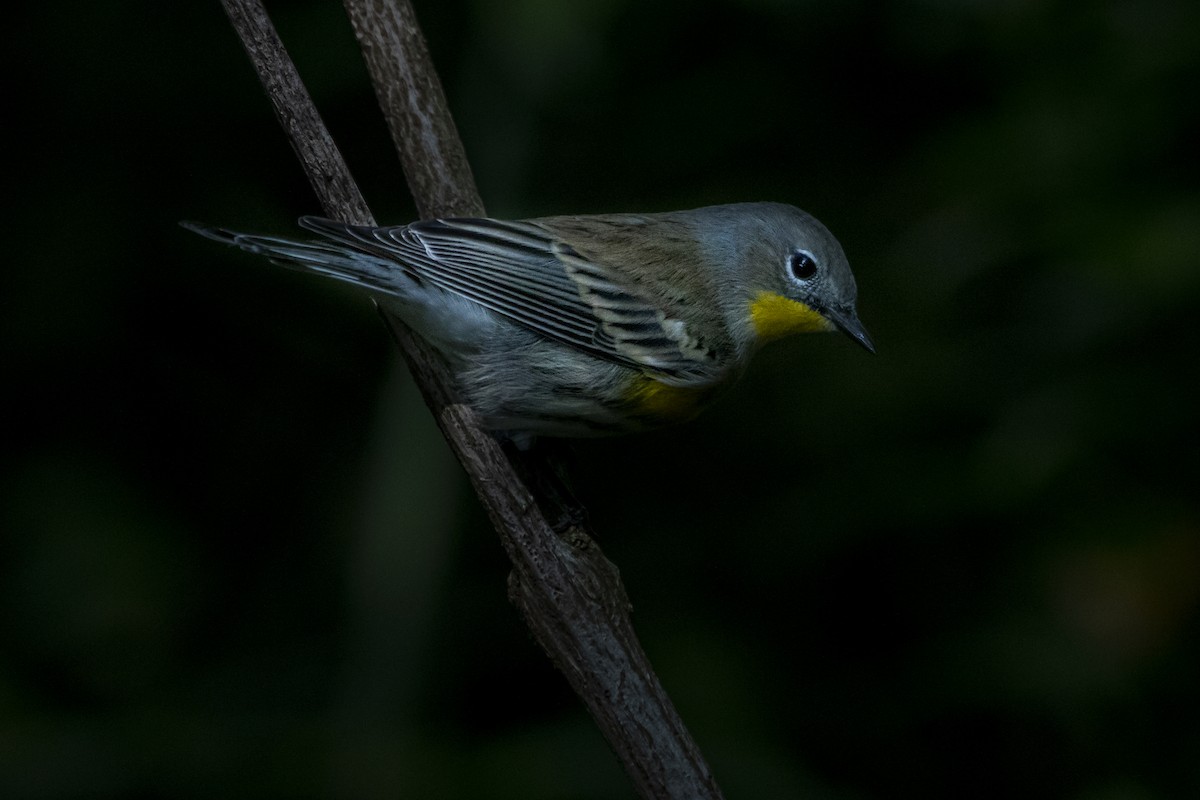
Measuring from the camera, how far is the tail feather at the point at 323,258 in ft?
8.37

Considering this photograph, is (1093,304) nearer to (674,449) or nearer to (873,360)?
(873,360)

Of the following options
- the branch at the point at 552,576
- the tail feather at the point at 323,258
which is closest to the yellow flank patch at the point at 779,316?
the branch at the point at 552,576

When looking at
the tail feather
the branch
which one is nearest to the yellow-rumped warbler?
the tail feather

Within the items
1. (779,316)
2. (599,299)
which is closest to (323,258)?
(599,299)

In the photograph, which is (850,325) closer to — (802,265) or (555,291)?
(802,265)

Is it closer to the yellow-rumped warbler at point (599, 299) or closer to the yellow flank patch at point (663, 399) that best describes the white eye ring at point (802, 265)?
the yellow-rumped warbler at point (599, 299)

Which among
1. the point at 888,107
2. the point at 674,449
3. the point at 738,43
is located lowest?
the point at 674,449

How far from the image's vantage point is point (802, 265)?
11.3ft

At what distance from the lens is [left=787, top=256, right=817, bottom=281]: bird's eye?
343 centimetres

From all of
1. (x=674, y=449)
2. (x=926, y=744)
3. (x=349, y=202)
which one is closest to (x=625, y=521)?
(x=674, y=449)

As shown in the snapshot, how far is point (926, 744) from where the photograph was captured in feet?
13.4

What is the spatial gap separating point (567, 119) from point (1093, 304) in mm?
1743

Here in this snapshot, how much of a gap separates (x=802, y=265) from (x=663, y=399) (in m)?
0.59

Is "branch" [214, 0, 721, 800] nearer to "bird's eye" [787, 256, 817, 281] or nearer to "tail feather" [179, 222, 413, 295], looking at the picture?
"tail feather" [179, 222, 413, 295]
